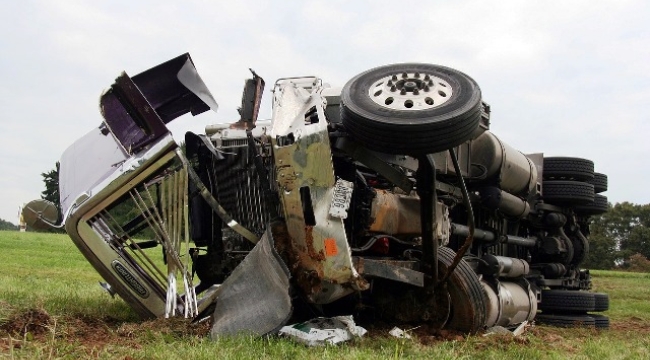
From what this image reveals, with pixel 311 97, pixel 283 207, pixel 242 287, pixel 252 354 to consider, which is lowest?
pixel 252 354

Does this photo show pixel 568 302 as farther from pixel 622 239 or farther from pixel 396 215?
pixel 622 239

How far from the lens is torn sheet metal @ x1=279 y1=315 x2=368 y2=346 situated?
4129mm

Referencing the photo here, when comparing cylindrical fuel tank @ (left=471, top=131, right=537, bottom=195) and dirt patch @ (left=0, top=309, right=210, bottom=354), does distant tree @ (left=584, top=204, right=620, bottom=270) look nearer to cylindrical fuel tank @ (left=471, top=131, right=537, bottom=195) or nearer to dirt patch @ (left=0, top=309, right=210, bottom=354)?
cylindrical fuel tank @ (left=471, top=131, right=537, bottom=195)

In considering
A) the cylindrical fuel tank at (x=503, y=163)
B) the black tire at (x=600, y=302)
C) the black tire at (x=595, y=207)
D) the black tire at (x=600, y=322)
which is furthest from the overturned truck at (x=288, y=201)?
the black tire at (x=595, y=207)

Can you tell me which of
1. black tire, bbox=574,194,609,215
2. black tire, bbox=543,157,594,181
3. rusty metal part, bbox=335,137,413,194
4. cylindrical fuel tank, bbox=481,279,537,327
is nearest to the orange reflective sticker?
rusty metal part, bbox=335,137,413,194

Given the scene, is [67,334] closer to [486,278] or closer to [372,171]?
[372,171]

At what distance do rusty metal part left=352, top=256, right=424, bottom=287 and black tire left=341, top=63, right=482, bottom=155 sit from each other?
2.35 ft

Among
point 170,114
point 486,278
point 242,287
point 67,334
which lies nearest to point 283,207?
point 242,287

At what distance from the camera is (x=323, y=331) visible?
427 cm

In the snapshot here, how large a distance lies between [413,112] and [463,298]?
1.55m

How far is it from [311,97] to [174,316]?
162 centimetres

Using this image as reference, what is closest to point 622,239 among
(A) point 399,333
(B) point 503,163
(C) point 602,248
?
(C) point 602,248

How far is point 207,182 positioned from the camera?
5723 millimetres

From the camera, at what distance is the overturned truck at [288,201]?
4320mm
